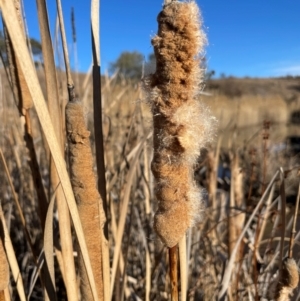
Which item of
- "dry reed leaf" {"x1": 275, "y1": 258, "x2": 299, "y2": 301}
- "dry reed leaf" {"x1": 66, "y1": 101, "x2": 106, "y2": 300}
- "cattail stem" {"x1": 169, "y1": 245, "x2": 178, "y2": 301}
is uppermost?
"dry reed leaf" {"x1": 66, "y1": 101, "x2": 106, "y2": 300}

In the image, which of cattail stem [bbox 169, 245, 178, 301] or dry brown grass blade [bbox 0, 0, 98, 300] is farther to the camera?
cattail stem [bbox 169, 245, 178, 301]

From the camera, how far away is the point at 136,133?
1299mm

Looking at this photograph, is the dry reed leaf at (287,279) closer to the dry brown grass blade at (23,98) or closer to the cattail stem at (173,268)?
the cattail stem at (173,268)

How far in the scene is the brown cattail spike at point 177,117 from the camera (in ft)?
0.91

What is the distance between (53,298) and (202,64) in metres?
0.35

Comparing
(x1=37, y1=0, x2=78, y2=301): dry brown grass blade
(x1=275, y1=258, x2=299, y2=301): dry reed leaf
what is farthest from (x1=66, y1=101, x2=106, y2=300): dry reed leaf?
(x1=275, y1=258, x2=299, y2=301): dry reed leaf

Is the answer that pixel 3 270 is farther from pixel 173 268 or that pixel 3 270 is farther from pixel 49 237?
pixel 173 268

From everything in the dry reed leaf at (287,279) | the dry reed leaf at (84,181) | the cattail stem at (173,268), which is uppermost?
the dry reed leaf at (84,181)

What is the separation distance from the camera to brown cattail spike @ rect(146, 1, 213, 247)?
277 millimetres

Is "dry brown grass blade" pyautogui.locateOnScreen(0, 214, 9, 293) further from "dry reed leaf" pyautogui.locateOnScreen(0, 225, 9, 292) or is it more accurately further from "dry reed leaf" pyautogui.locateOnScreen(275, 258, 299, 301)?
"dry reed leaf" pyautogui.locateOnScreen(275, 258, 299, 301)

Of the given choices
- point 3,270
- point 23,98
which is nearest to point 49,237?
point 3,270

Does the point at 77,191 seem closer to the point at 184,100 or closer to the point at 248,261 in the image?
the point at 184,100

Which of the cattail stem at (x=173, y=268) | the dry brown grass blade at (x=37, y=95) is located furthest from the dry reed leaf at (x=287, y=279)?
the dry brown grass blade at (x=37, y=95)

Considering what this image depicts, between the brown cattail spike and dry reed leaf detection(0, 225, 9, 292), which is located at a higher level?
the brown cattail spike
